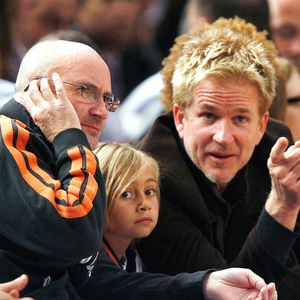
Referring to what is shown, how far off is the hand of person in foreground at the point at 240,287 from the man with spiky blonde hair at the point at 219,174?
46 centimetres

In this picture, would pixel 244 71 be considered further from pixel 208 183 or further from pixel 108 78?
pixel 108 78

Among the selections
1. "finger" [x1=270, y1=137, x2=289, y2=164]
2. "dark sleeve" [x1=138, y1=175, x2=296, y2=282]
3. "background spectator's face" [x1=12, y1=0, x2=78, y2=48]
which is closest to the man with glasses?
"dark sleeve" [x1=138, y1=175, x2=296, y2=282]

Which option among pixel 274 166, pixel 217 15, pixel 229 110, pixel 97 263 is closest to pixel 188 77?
pixel 229 110

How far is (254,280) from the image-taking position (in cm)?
352

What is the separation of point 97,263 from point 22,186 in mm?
605

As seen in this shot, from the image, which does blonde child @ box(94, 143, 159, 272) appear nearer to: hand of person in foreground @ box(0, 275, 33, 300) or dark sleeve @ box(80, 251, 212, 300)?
dark sleeve @ box(80, 251, 212, 300)

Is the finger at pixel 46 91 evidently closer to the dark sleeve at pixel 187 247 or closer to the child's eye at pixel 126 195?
the child's eye at pixel 126 195

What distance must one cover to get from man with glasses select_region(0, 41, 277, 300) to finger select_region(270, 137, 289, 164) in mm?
490

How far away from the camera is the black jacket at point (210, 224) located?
4.04 meters

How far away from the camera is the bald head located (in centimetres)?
362

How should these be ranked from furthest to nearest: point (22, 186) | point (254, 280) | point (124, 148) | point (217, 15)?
point (217, 15) < point (124, 148) < point (254, 280) < point (22, 186)

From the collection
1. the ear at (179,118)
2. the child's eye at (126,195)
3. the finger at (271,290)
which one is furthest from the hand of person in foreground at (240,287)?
the ear at (179,118)

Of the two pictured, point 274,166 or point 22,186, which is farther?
point 274,166

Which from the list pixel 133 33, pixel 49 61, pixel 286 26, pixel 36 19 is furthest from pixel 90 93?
pixel 133 33
